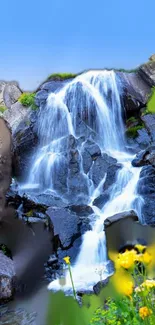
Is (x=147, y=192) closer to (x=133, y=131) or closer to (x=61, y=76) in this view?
(x=133, y=131)

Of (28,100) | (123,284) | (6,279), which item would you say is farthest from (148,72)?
(123,284)

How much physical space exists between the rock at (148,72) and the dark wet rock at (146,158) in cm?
399

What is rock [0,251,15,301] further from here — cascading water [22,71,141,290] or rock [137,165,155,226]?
rock [137,165,155,226]

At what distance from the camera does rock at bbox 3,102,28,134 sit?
11.7m

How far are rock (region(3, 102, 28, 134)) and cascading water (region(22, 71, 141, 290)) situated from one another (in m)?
0.65

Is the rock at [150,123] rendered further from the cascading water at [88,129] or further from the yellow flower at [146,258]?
the yellow flower at [146,258]

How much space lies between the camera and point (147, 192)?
27.3ft

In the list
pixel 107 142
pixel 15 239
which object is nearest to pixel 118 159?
pixel 107 142

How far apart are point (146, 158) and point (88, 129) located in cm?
265

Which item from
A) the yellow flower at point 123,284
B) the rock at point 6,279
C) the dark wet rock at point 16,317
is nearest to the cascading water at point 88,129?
the rock at point 6,279

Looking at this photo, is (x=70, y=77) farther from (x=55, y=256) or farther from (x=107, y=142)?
(x=55, y=256)

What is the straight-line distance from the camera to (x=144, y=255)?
1.39 m

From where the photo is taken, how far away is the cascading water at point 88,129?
898 centimetres

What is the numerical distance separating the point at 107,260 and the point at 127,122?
5932 mm
